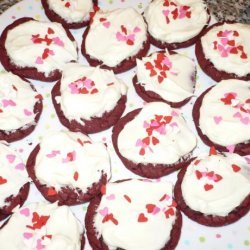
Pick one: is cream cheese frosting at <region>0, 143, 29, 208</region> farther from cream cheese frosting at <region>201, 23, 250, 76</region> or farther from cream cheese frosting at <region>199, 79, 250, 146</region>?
cream cheese frosting at <region>201, 23, 250, 76</region>

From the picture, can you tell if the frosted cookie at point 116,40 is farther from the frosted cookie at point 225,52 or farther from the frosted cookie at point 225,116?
the frosted cookie at point 225,116

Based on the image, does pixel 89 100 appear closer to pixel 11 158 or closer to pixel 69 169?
pixel 69 169

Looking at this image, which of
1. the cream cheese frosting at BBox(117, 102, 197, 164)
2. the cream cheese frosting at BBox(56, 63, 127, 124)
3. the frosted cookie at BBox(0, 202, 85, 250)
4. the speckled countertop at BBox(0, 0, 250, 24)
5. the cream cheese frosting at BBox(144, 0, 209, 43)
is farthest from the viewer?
the speckled countertop at BBox(0, 0, 250, 24)

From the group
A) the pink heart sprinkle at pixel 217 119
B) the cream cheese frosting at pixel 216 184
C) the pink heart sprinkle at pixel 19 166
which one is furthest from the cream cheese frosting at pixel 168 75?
the pink heart sprinkle at pixel 19 166

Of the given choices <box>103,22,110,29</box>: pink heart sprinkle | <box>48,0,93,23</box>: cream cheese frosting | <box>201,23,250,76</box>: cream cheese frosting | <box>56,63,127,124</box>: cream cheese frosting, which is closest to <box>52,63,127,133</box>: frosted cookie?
<box>56,63,127,124</box>: cream cheese frosting

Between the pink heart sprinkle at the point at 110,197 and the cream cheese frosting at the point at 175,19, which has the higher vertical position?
the cream cheese frosting at the point at 175,19

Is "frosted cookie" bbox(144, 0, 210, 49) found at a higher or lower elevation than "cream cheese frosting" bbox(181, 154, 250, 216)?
higher

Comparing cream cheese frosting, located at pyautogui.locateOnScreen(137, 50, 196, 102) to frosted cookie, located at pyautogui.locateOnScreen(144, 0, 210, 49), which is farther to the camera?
frosted cookie, located at pyautogui.locateOnScreen(144, 0, 210, 49)
